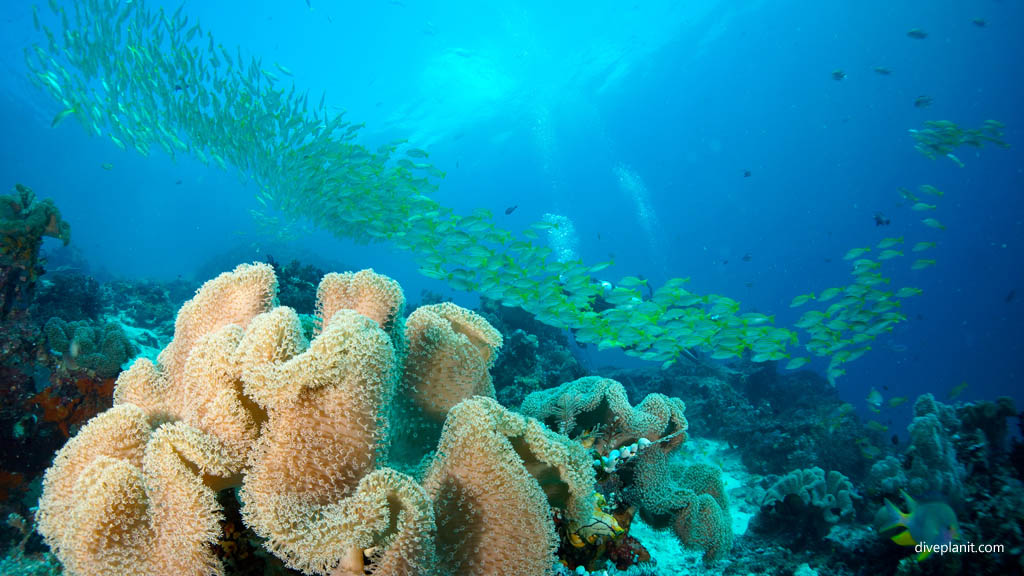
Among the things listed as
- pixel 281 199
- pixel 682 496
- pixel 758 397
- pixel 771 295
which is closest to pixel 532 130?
pixel 281 199

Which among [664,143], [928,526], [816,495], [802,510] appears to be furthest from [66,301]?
[664,143]

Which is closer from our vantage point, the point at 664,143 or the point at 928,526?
the point at 928,526

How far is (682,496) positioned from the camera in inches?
140

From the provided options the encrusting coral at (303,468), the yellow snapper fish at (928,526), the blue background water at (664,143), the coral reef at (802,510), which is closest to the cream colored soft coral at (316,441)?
the encrusting coral at (303,468)

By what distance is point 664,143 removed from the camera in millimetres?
68750

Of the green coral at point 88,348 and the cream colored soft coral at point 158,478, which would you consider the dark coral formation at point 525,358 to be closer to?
the green coral at point 88,348

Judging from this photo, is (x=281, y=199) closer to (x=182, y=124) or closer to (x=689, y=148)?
(x=182, y=124)

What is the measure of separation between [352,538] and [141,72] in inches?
658

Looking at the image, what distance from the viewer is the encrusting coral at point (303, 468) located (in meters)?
1.51

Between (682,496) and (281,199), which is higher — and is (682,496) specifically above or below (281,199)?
below

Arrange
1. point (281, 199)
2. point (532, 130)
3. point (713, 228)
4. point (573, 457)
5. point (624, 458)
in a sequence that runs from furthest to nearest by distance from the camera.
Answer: point (713, 228) < point (532, 130) < point (281, 199) < point (624, 458) < point (573, 457)

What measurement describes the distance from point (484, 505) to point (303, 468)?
745 millimetres

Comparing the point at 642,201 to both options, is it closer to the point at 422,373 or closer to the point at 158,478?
the point at 422,373

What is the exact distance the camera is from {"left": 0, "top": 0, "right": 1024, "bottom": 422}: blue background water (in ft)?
125
